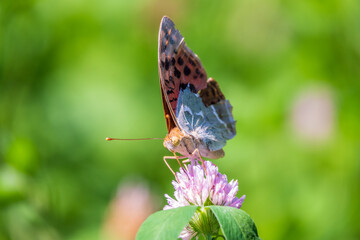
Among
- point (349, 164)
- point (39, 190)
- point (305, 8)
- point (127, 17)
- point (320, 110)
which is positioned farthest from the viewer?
point (127, 17)

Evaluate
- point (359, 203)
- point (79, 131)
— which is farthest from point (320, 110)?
point (79, 131)

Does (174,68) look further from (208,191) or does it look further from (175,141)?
(208,191)

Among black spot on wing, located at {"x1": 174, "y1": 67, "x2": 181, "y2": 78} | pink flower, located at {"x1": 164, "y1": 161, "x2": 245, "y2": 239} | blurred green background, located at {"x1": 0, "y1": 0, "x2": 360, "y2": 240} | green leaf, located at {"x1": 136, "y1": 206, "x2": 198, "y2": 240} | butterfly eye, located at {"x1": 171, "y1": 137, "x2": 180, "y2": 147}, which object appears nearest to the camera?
green leaf, located at {"x1": 136, "y1": 206, "x2": 198, "y2": 240}

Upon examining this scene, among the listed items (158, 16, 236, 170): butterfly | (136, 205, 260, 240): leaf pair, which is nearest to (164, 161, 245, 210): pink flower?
(136, 205, 260, 240): leaf pair

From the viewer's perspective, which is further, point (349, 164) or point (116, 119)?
point (116, 119)

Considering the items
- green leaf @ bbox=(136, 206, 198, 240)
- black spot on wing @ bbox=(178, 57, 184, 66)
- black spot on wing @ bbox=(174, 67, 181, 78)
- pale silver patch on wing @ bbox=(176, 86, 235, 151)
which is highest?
black spot on wing @ bbox=(178, 57, 184, 66)

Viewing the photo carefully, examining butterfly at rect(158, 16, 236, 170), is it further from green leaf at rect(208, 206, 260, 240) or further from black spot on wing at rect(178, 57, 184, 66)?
green leaf at rect(208, 206, 260, 240)

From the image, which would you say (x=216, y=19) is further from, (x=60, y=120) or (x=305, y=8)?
(x=60, y=120)

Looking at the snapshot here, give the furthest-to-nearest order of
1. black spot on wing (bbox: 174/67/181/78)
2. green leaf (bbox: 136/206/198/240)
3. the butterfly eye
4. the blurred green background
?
the blurred green background, black spot on wing (bbox: 174/67/181/78), the butterfly eye, green leaf (bbox: 136/206/198/240)
